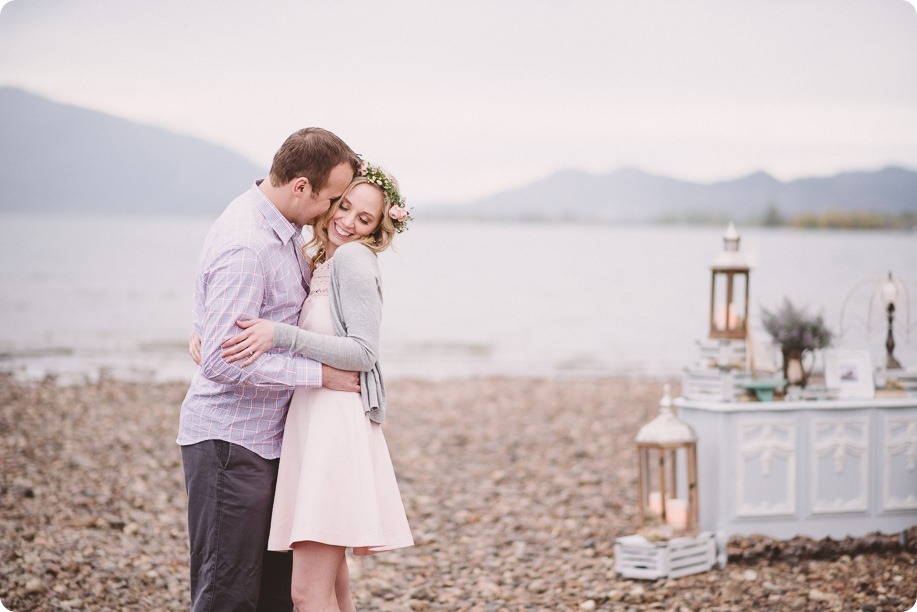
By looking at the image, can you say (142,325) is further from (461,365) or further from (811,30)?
(811,30)

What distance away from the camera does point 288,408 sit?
9.32 ft

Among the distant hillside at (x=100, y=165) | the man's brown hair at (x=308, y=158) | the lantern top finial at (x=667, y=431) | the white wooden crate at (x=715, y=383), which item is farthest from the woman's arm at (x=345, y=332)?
the distant hillside at (x=100, y=165)

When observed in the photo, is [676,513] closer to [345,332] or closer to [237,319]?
[345,332]

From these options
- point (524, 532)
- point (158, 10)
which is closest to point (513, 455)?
point (524, 532)

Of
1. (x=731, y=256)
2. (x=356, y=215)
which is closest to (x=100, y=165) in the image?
(x=731, y=256)

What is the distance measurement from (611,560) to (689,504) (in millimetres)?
570

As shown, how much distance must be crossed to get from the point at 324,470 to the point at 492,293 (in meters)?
31.9

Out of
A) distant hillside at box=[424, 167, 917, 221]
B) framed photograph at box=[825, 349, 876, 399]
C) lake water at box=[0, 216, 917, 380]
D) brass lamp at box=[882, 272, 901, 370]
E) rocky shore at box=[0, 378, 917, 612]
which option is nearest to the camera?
rocky shore at box=[0, 378, 917, 612]

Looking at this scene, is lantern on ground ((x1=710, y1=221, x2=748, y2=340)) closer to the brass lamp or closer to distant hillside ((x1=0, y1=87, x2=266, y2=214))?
the brass lamp

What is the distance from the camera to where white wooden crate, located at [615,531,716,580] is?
4629mm

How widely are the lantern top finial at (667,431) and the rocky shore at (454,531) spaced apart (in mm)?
659

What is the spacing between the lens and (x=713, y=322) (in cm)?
517

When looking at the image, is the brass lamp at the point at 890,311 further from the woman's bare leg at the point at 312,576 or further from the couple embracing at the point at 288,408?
the woman's bare leg at the point at 312,576

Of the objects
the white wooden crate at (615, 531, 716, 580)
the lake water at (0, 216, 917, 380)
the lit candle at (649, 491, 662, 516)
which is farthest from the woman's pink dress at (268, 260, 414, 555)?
the lake water at (0, 216, 917, 380)
